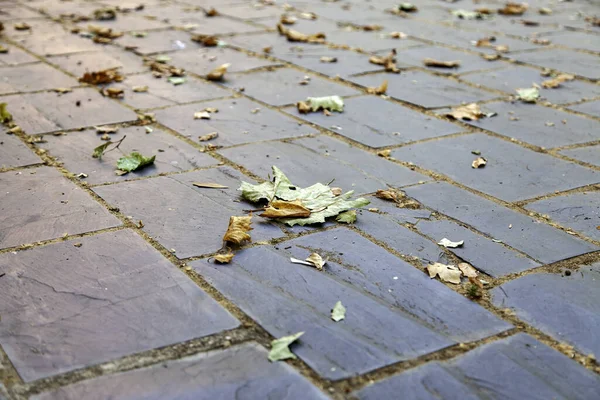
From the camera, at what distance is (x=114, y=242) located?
96.9 inches

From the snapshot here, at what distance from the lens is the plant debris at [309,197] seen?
2.71 m

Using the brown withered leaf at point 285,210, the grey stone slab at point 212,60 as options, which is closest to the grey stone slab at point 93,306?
the brown withered leaf at point 285,210

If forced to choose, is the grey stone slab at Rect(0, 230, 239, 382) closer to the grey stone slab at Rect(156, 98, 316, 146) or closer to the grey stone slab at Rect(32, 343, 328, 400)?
the grey stone slab at Rect(32, 343, 328, 400)

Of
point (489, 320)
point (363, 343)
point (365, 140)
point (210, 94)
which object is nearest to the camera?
point (363, 343)

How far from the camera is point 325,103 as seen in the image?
4.05 metres

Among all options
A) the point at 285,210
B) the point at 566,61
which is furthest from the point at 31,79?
the point at 566,61

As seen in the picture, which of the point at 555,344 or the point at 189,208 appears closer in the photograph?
the point at 555,344

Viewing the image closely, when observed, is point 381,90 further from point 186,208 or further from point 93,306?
point 93,306

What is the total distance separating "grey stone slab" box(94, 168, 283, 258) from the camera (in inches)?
98.3

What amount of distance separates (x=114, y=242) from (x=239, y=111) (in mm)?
1653

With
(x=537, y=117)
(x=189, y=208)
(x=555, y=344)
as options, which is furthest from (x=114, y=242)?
(x=537, y=117)

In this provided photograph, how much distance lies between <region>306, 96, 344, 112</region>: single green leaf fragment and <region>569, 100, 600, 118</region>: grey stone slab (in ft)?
4.32

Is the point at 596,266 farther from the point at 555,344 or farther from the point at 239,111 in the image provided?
the point at 239,111

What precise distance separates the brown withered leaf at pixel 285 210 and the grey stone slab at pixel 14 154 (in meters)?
1.16
